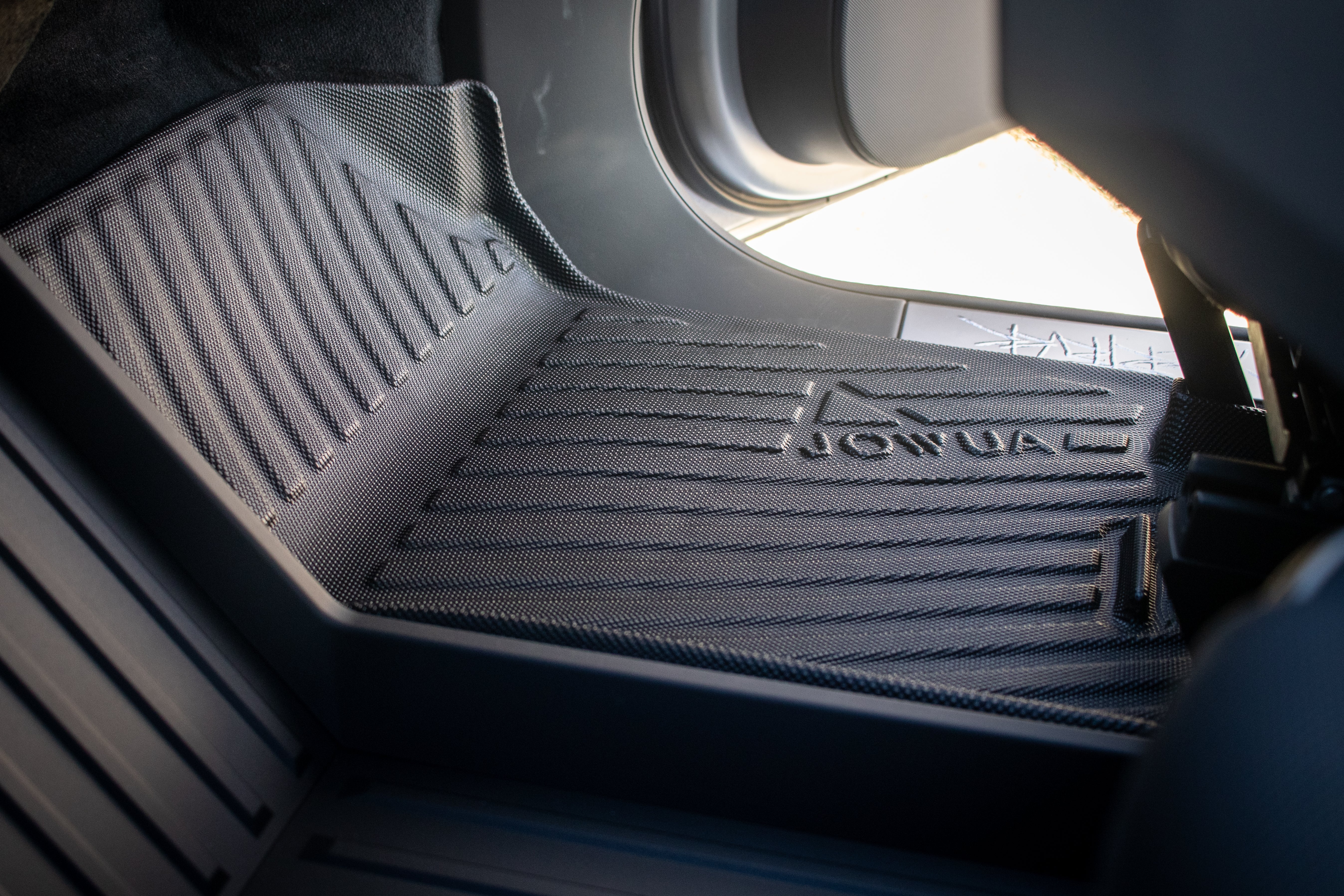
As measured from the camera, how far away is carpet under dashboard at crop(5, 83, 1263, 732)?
0.87 meters

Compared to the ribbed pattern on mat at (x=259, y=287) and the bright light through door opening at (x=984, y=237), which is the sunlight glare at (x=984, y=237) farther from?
the ribbed pattern on mat at (x=259, y=287)

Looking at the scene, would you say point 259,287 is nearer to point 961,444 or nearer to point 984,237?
point 961,444

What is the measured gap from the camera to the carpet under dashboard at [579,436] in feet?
2.84

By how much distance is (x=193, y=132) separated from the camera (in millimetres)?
1099

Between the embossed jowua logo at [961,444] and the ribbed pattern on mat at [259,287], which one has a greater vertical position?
the ribbed pattern on mat at [259,287]

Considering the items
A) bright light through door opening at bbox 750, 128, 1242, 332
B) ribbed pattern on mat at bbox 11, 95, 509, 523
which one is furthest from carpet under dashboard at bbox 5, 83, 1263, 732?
bright light through door opening at bbox 750, 128, 1242, 332

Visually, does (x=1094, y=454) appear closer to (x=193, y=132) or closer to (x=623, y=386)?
(x=623, y=386)

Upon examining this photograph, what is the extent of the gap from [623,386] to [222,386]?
46 centimetres

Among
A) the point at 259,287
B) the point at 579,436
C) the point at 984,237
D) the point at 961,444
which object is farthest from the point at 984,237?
the point at 259,287

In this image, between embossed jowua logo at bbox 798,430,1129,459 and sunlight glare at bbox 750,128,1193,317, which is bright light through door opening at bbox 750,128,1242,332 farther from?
embossed jowua logo at bbox 798,430,1129,459

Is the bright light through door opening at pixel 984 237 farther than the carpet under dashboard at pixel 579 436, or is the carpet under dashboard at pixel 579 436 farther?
the bright light through door opening at pixel 984 237

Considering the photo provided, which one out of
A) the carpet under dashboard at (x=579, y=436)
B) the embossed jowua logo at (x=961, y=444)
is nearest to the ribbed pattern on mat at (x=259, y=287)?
the carpet under dashboard at (x=579, y=436)

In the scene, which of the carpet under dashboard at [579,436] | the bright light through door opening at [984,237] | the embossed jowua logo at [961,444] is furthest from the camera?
the bright light through door opening at [984,237]

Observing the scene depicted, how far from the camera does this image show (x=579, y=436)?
1151mm
